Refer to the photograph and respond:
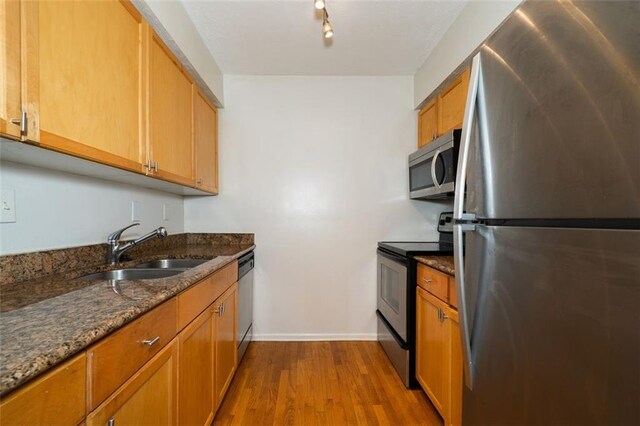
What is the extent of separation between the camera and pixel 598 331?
56cm

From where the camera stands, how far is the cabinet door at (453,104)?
6.01ft

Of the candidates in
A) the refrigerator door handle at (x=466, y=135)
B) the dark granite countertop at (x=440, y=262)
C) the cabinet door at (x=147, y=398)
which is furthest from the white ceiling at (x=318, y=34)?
the cabinet door at (x=147, y=398)

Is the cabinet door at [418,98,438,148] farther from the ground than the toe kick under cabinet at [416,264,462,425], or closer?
farther from the ground

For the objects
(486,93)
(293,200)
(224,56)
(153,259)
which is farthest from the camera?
(293,200)


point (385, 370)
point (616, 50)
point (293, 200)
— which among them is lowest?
point (385, 370)

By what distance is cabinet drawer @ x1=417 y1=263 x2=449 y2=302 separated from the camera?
1.47 metres

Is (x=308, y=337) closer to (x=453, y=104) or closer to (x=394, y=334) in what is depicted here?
(x=394, y=334)

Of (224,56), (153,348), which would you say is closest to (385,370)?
(153,348)

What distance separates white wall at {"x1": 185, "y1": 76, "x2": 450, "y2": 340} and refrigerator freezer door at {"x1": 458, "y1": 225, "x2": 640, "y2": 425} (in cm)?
169

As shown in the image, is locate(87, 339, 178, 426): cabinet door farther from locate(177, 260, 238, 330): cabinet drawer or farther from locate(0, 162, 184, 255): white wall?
locate(0, 162, 184, 255): white wall

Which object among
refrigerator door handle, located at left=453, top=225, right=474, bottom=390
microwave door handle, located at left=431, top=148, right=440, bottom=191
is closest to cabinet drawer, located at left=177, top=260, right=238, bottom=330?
refrigerator door handle, located at left=453, top=225, right=474, bottom=390

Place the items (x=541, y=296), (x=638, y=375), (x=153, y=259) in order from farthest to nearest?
(x=153, y=259) → (x=541, y=296) → (x=638, y=375)

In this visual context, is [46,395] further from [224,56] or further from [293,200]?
[224,56]

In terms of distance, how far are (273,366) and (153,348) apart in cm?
147
